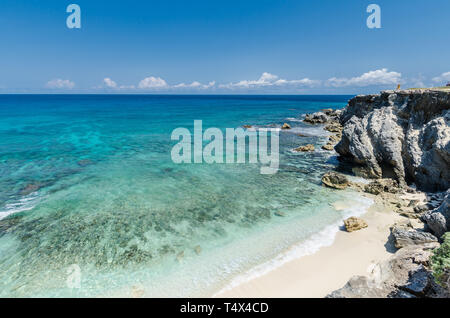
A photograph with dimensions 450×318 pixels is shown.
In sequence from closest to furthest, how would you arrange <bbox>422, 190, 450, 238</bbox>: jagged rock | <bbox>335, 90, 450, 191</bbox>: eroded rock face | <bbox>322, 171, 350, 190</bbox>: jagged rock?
<bbox>422, 190, 450, 238</bbox>: jagged rock
<bbox>335, 90, 450, 191</bbox>: eroded rock face
<bbox>322, 171, 350, 190</bbox>: jagged rock

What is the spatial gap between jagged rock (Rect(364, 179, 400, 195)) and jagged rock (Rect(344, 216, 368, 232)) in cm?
568

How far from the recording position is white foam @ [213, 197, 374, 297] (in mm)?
10570

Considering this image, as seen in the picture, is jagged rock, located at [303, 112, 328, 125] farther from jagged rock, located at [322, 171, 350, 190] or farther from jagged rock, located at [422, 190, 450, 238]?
jagged rock, located at [422, 190, 450, 238]

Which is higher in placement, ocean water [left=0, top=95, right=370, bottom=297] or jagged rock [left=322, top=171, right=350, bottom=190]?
jagged rock [left=322, top=171, right=350, bottom=190]

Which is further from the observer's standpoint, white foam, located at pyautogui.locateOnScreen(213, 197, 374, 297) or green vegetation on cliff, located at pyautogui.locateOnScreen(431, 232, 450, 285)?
white foam, located at pyautogui.locateOnScreen(213, 197, 374, 297)

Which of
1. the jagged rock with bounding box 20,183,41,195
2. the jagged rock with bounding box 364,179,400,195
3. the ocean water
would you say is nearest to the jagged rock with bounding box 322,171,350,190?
the ocean water

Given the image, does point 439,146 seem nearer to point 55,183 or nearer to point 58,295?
point 58,295

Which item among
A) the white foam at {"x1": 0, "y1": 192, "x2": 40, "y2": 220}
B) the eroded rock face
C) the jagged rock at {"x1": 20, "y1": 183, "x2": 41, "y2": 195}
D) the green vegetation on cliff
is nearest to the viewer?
the green vegetation on cliff

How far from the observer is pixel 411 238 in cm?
1156

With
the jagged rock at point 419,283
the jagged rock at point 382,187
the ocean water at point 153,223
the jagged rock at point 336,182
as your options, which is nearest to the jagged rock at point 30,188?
the ocean water at point 153,223

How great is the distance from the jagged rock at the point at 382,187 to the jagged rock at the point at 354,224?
5677 mm

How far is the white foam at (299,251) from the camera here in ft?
34.7

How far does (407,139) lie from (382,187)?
17.5 ft
